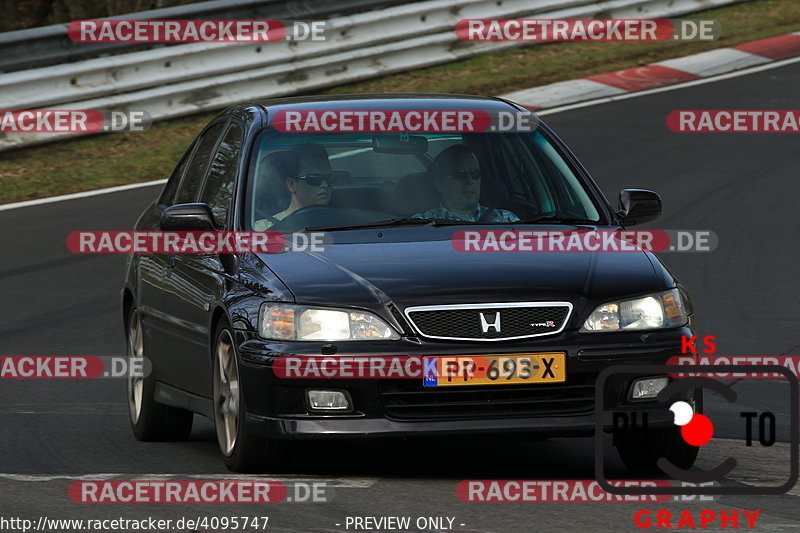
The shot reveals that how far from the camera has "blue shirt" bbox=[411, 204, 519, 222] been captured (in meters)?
7.82

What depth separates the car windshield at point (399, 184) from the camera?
307 inches

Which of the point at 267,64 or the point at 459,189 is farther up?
the point at 267,64

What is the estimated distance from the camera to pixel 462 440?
6.72 metres

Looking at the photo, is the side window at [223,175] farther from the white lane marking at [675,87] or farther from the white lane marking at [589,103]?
the white lane marking at [675,87]

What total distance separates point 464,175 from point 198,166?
5.19 feet

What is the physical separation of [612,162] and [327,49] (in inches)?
179

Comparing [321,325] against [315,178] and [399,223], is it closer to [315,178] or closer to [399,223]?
[399,223]
